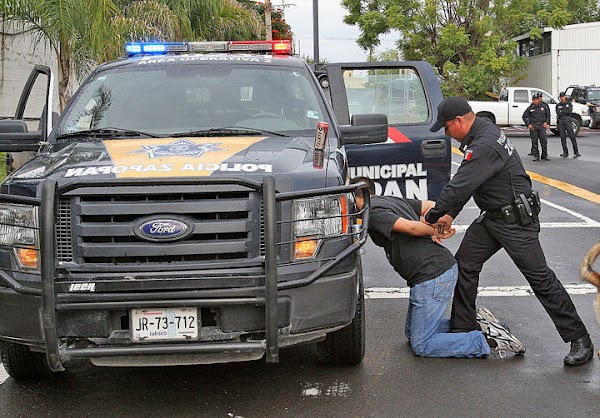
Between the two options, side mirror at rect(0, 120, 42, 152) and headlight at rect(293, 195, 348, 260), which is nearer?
headlight at rect(293, 195, 348, 260)

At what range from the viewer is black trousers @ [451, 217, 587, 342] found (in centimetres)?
547

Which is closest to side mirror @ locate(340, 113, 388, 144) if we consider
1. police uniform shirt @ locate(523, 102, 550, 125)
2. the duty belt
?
the duty belt

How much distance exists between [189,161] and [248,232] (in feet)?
1.85

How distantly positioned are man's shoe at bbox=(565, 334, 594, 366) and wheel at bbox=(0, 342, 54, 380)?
10.3 ft

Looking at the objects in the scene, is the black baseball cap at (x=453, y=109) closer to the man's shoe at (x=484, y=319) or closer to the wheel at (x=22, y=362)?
the man's shoe at (x=484, y=319)

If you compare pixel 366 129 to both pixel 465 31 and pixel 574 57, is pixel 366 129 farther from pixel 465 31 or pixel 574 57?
pixel 574 57

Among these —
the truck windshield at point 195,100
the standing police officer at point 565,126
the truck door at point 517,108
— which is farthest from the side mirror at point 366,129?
the truck door at point 517,108

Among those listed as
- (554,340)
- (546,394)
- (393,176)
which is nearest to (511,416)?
(546,394)

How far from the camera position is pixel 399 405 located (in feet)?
15.6

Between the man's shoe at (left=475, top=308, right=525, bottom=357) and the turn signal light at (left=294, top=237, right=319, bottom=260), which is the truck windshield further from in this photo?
the man's shoe at (left=475, top=308, right=525, bottom=357)

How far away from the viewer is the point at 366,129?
19.6 ft

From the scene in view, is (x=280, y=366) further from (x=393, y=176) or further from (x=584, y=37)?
(x=584, y=37)

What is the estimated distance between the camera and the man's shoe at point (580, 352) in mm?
5355

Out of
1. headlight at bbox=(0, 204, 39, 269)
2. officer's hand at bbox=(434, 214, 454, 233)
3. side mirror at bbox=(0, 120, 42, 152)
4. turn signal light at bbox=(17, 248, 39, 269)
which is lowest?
officer's hand at bbox=(434, 214, 454, 233)
